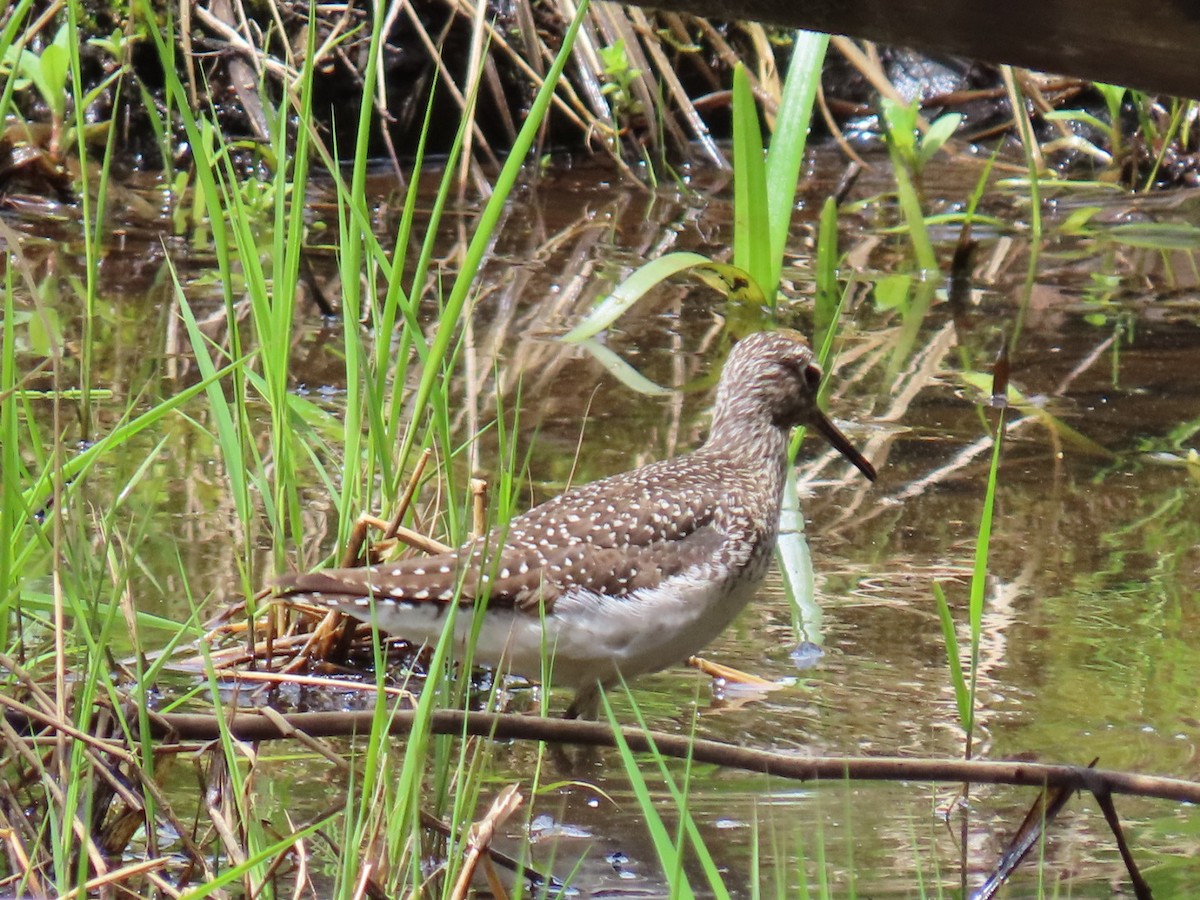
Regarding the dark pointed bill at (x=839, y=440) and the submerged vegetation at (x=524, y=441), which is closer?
the submerged vegetation at (x=524, y=441)

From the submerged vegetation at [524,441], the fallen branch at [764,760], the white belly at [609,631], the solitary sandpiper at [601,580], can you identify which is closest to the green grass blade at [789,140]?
the submerged vegetation at [524,441]

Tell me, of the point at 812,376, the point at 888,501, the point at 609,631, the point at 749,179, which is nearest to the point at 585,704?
the point at 609,631

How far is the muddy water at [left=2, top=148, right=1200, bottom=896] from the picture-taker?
11.6 ft

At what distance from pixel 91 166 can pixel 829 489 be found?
523 cm

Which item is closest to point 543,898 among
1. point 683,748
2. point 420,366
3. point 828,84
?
point 683,748

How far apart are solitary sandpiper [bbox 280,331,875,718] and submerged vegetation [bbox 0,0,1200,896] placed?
0.18 meters

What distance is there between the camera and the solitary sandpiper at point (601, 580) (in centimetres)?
387

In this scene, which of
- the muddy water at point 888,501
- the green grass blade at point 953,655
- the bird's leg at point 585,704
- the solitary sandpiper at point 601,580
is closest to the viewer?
the green grass blade at point 953,655

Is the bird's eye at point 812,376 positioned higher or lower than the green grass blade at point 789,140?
lower

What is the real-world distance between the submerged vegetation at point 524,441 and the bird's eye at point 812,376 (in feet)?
1.29

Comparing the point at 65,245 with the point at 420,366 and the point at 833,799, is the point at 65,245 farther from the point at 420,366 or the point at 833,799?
the point at 833,799

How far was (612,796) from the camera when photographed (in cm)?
376

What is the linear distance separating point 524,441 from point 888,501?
125cm

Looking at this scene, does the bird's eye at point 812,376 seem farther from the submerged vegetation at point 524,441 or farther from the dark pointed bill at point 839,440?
the submerged vegetation at point 524,441
